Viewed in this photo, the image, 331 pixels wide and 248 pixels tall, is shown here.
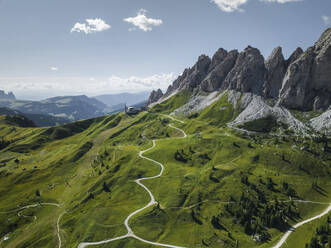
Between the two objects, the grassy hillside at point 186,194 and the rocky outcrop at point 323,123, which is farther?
the rocky outcrop at point 323,123

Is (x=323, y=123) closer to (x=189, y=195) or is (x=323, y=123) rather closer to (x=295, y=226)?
(x=295, y=226)

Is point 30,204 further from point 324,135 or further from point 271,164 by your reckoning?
point 324,135

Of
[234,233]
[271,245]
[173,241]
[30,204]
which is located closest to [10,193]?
[30,204]

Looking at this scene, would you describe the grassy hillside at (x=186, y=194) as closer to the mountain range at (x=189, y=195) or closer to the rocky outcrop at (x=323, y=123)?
the mountain range at (x=189, y=195)

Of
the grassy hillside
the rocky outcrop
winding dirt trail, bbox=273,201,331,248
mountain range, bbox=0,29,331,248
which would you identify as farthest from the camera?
the rocky outcrop

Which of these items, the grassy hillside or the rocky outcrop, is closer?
the grassy hillside

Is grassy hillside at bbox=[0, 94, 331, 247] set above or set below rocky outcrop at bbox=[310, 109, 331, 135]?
below

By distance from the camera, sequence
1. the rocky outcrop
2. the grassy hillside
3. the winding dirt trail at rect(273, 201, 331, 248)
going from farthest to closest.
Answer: the rocky outcrop, the grassy hillside, the winding dirt trail at rect(273, 201, 331, 248)

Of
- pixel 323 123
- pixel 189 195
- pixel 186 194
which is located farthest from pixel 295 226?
pixel 323 123

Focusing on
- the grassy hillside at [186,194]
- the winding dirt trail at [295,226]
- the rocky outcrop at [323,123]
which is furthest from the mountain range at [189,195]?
the rocky outcrop at [323,123]

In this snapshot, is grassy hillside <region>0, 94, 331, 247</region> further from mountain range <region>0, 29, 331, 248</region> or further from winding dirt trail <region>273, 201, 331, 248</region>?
winding dirt trail <region>273, 201, 331, 248</region>

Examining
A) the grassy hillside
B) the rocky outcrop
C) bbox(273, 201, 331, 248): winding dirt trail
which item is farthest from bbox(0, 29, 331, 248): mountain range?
the rocky outcrop
